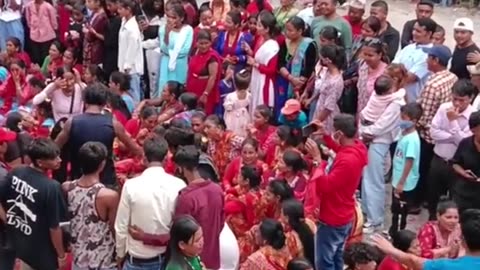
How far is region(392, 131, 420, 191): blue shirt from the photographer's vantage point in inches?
320

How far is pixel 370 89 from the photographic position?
29.4 ft

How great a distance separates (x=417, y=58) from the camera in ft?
30.2

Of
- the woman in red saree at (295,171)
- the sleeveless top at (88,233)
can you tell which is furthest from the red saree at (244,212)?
the sleeveless top at (88,233)

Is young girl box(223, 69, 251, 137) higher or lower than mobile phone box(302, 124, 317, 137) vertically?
lower

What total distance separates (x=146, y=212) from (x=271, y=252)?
3.00 ft

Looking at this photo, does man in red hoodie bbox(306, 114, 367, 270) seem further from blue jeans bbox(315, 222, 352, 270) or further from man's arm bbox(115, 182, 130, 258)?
man's arm bbox(115, 182, 130, 258)

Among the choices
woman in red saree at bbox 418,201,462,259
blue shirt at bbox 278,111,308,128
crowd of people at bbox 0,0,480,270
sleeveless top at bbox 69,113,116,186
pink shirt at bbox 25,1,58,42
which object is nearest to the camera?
crowd of people at bbox 0,0,480,270

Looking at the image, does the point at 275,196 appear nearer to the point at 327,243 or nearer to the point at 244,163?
the point at 327,243

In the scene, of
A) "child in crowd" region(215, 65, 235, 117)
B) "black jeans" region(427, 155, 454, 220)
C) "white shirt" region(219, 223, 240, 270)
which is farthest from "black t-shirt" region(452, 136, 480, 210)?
"child in crowd" region(215, 65, 235, 117)

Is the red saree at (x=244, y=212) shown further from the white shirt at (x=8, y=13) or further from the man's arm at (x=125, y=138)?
the white shirt at (x=8, y=13)

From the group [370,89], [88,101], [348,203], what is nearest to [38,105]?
[88,101]

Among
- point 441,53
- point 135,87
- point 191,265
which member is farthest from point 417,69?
point 191,265

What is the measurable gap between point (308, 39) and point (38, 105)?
2.63 meters

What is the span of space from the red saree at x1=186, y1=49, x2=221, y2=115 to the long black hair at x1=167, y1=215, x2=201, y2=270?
4557 mm
